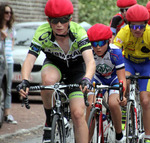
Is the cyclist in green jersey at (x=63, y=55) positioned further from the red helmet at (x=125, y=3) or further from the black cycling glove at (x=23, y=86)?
the red helmet at (x=125, y=3)

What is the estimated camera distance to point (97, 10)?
119 ft

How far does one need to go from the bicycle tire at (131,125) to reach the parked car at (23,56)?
5.96 metres

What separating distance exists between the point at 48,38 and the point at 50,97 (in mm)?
682

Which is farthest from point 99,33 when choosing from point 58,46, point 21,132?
point 21,132

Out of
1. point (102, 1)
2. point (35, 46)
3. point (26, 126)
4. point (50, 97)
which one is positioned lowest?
point (26, 126)

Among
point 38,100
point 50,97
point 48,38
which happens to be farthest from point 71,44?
point 38,100

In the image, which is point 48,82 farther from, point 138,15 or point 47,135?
point 138,15

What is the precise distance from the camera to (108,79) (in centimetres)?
762

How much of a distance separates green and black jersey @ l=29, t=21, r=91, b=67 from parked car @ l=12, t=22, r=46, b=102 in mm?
6778

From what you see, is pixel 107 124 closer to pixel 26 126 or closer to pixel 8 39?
pixel 26 126

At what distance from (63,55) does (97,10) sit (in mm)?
30212

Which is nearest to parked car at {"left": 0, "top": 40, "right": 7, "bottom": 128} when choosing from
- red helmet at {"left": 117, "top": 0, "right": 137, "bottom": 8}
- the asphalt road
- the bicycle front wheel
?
the asphalt road

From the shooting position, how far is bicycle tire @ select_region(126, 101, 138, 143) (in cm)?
727

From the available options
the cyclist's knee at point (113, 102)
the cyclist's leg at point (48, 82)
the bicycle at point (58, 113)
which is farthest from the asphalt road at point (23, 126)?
the bicycle at point (58, 113)
